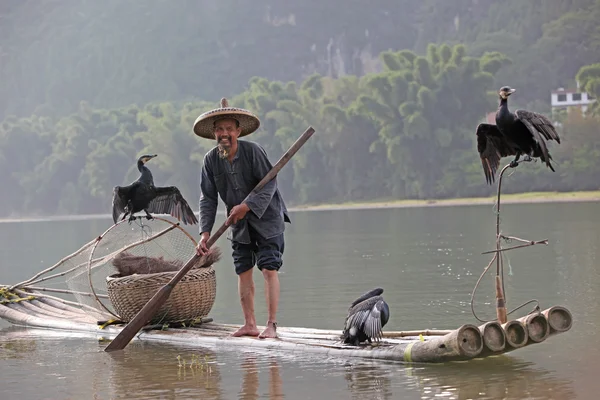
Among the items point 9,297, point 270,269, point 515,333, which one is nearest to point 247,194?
point 270,269

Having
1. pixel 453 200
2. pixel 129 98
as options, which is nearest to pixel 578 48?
pixel 453 200

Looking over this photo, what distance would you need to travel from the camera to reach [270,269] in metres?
8.02

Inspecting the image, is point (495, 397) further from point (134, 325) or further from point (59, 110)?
point (59, 110)

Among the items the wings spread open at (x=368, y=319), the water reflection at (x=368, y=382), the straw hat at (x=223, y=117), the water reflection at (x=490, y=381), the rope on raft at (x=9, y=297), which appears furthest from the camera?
the rope on raft at (x=9, y=297)

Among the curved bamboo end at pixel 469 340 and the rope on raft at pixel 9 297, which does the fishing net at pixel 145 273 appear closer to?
the rope on raft at pixel 9 297

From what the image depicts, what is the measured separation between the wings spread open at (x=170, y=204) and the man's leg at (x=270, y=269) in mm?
2523

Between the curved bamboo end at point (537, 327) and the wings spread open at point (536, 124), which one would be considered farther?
the wings spread open at point (536, 124)

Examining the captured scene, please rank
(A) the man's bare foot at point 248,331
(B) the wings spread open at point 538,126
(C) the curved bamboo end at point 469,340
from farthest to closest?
(A) the man's bare foot at point 248,331, (B) the wings spread open at point 538,126, (C) the curved bamboo end at point 469,340

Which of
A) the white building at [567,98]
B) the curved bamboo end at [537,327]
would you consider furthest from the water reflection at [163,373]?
the white building at [567,98]

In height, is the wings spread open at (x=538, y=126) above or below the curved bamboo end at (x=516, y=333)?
above

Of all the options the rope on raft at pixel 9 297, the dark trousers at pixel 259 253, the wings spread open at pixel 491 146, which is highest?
the wings spread open at pixel 491 146

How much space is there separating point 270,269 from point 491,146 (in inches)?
71.8

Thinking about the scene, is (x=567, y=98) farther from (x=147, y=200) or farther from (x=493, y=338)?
(x=493, y=338)

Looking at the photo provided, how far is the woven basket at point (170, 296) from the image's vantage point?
8.81 m
